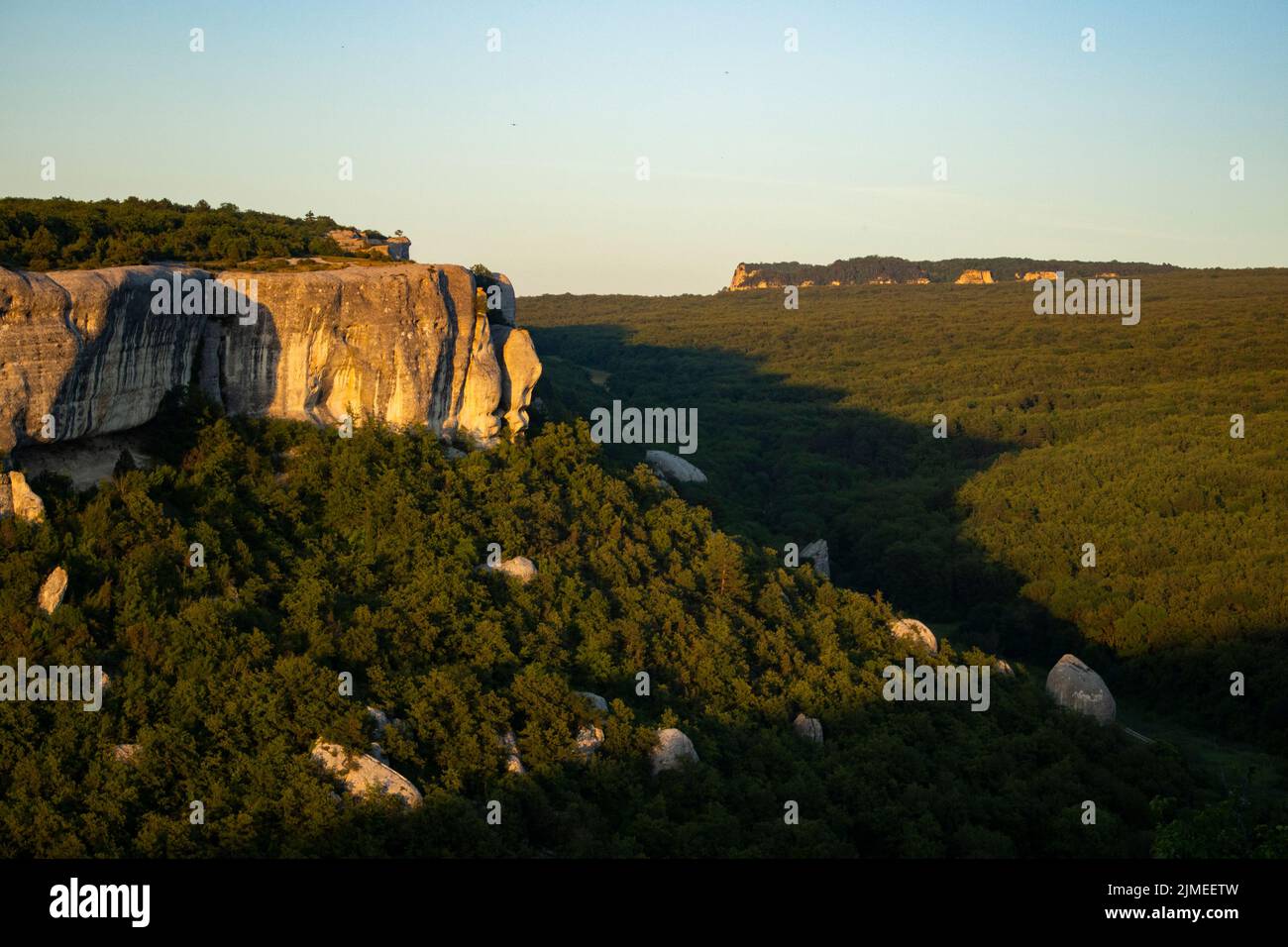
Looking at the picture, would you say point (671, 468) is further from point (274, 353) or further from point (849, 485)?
point (849, 485)

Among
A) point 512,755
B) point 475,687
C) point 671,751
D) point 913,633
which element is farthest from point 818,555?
point 512,755

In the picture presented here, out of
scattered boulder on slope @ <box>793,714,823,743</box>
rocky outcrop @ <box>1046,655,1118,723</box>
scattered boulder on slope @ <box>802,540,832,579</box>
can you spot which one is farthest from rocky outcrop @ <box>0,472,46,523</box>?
scattered boulder on slope @ <box>802,540,832,579</box>

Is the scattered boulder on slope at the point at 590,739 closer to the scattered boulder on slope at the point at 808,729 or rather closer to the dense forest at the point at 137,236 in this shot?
the scattered boulder on slope at the point at 808,729

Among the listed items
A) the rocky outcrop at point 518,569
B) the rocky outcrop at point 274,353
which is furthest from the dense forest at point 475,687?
the rocky outcrop at point 274,353

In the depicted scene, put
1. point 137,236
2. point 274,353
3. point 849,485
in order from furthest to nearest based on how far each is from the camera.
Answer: point 849,485
point 137,236
point 274,353

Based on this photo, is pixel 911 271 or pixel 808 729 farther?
pixel 911 271

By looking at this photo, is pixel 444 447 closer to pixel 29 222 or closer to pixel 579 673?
pixel 579 673
